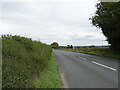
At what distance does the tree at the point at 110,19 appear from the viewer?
857 inches

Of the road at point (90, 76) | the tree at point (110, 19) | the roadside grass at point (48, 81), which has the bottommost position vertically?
the road at point (90, 76)

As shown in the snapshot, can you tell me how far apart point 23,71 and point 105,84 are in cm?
420

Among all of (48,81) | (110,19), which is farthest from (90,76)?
(110,19)

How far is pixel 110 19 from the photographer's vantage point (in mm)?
24297

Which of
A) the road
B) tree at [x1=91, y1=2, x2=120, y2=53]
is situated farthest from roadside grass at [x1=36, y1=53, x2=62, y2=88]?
tree at [x1=91, y1=2, x2=120, y2=53]

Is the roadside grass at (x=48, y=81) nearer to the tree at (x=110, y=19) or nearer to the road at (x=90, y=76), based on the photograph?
the road at (x=90, y=76)

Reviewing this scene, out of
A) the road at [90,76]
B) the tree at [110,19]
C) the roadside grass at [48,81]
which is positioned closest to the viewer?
the roadside grass at [48,81]

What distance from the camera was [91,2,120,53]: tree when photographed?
2178 centimetres

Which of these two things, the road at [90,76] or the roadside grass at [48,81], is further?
the road at [90,76]

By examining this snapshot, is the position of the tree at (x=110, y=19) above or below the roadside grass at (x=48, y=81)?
above

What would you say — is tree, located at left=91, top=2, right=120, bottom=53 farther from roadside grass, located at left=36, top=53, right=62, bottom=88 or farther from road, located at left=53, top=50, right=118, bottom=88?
roadside grass, located at left=36, top=53, right=62, bottom=88

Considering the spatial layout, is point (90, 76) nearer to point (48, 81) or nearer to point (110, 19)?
point (48, 81)

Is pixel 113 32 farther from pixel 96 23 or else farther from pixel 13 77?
pixel 13 77

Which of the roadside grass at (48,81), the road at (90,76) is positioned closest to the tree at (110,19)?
the road at (90,76)
